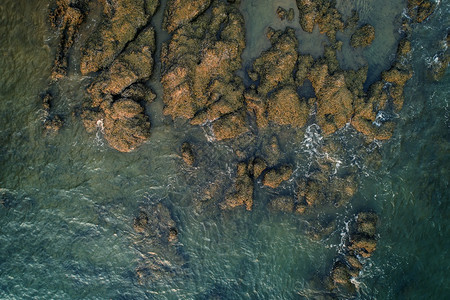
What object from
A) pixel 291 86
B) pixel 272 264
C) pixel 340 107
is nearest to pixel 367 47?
pixel 340 107

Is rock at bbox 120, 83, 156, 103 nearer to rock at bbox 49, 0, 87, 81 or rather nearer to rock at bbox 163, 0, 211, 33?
rock at bbox 163, 0, 211, 33

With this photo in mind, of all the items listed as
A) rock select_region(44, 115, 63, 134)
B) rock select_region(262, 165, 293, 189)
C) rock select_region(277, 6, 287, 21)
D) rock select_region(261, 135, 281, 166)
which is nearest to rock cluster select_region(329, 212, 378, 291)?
rock select_region(262, 165, 293, 189)

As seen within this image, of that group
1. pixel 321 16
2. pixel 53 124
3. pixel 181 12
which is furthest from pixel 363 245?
pixel 53 124

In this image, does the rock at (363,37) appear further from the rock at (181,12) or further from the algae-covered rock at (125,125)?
the algae-covered rock at (125,125)

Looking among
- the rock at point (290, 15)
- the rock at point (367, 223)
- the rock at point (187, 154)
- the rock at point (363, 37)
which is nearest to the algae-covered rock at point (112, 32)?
the rock at point (187, 154)

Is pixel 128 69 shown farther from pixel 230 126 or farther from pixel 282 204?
pixel 282 204

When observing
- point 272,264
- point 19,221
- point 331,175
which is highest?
point 331,175

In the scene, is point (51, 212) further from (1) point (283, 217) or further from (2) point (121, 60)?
(1) point (283, 217)
